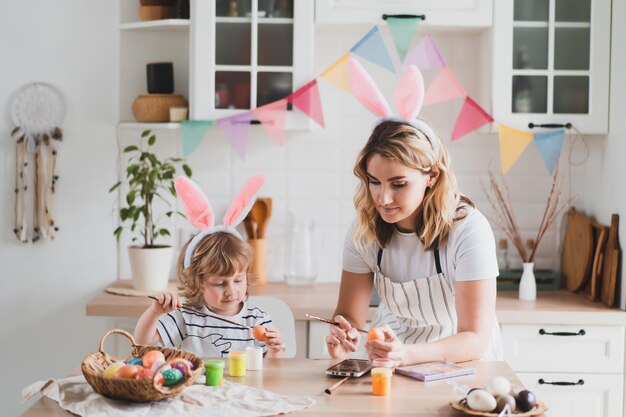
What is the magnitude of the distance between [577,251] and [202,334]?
5.78 feet

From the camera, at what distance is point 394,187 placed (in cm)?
254

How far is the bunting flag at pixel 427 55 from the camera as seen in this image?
3.66m

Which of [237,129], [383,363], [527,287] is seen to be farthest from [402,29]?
[383,363]

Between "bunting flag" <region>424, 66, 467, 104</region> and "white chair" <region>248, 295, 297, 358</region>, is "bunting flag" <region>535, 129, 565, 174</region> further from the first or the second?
"white chair" <region>248, 295, 297, 358</region>

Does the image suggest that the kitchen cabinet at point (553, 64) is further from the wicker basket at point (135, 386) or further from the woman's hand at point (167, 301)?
the wicker basket at point (135, 386)

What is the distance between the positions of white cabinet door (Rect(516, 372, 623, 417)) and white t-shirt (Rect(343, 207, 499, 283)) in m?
1.00

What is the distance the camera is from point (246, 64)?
3693 mm

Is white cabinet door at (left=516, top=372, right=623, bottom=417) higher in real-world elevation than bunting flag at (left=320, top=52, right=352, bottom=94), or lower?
lower

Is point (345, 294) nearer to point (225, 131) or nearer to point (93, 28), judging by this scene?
point (225, 131)

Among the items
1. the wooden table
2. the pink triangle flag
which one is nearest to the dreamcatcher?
the pink triangle flag

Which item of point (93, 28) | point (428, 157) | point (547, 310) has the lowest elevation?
point (547, 310)

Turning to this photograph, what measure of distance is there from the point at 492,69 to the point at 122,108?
5.15ft

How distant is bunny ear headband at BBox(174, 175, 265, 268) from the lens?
2715mm

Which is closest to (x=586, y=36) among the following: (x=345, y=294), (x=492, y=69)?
(x=492, y=69)
